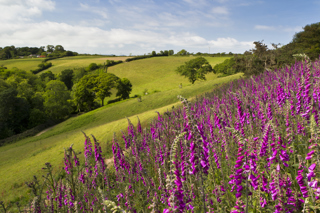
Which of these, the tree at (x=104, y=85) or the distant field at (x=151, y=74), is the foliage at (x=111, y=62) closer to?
the distant field at (x=151, y=74)

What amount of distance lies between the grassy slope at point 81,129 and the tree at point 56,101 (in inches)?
803

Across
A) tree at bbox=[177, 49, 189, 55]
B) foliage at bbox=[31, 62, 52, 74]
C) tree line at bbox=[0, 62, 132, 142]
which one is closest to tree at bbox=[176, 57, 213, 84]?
tree line at bbox=[0, 62, 132, 142]

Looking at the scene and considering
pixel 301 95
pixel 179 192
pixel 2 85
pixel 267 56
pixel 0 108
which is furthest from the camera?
pixel 2 85

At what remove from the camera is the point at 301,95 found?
5285 mm

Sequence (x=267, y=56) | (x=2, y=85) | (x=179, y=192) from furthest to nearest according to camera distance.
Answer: (x=2, y=85)
(x=267, y=56)
(x=179, y=192)

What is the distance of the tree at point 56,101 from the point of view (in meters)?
72.6

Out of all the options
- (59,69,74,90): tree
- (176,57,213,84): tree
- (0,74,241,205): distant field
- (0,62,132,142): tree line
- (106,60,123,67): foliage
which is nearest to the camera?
(0,74,241,205): distant field

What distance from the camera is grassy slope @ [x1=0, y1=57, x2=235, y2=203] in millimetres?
20684

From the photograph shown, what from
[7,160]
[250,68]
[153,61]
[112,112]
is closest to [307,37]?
[250,68]

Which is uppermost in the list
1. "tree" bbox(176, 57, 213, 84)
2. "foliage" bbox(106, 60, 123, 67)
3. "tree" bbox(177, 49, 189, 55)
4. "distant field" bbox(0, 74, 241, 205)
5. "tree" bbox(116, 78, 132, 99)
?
"tree" bbox(177, 49, 189, 55)

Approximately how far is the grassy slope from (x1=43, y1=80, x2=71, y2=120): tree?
2039 cm

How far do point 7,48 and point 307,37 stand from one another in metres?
231

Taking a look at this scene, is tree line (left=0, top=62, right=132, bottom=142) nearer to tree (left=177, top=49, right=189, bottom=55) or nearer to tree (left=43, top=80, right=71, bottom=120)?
tree (left=43, top=80, right=71, bottom=120)

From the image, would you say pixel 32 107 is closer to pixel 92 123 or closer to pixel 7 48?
pixel 92 123
